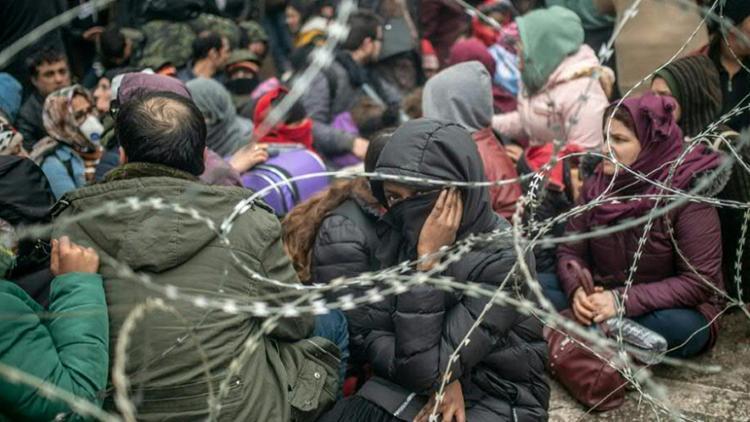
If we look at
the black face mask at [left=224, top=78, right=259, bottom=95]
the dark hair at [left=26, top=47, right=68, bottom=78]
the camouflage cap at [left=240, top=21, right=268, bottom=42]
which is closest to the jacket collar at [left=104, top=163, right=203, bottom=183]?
the dark hair at [left=26, top=47, right=68, bottom=78]

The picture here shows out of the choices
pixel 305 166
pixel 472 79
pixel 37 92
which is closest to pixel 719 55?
pixel 472 79

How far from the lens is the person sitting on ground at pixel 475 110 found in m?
4.19

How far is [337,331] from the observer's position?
3205 millimetres

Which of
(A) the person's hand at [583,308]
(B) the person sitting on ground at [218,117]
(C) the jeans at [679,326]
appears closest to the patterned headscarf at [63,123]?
(B) the person sitting on ground at [218,117]

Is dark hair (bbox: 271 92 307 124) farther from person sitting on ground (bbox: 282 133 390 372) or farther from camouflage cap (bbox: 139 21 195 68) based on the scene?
camouflage cap (bbox: 139 21 195 68)

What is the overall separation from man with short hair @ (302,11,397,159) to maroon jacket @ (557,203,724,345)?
2301mm

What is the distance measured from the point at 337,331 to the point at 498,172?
1473mm

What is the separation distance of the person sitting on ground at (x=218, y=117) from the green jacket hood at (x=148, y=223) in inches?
93.8

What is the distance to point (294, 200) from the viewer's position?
4305 mm

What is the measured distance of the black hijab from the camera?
111 inches

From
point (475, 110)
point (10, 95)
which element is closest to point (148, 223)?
point (475, 110)

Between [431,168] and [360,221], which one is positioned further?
[360,221]

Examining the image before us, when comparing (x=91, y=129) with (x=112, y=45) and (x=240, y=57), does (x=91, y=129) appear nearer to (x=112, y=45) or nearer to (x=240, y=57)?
→ (x=112, y=45)

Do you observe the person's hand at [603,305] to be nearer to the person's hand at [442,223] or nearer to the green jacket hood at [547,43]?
the person's hand at [442,223]
